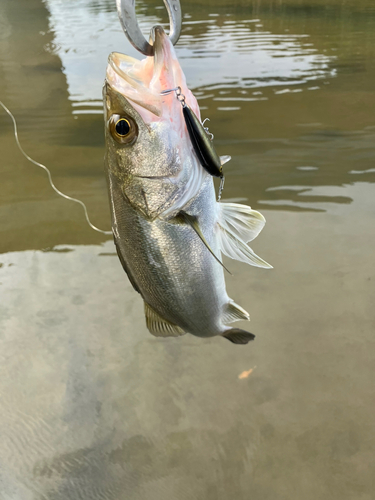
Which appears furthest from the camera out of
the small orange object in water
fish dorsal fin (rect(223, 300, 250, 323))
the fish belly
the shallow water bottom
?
the small orange object in water

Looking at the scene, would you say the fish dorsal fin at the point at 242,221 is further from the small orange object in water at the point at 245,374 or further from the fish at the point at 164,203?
the small orange object in water at the point at 245,374

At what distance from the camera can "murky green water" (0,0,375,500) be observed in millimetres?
1786

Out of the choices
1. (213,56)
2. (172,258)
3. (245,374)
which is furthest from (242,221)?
(213,56)

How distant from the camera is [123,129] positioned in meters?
0.98

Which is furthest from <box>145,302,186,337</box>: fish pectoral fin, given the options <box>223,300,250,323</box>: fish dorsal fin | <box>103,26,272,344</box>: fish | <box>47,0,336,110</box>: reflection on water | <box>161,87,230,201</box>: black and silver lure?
<box>47,0,336,110</box>: reflection on water

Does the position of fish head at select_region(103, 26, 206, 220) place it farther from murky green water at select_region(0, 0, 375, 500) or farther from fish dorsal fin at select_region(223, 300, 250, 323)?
murky green water at select_region(0, 0, 375, 500)

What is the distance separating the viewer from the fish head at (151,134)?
3.07ft

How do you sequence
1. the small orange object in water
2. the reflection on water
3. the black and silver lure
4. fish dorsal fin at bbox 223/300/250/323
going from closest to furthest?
the black and silver lure < fish dorsal fin at bbox 223/300/250/323 < the small orange object in water < the reflection on water

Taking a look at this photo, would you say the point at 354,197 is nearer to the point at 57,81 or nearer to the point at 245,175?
the point at 245,175

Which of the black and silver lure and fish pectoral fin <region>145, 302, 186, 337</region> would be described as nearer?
the black and silver lure

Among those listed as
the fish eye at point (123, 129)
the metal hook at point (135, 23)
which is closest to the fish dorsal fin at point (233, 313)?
the fish eye at point (123, 129)

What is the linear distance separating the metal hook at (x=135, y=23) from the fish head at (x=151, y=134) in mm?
29

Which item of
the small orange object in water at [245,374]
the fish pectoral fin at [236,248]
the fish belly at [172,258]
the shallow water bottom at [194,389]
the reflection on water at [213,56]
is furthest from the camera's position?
the reflection on water at [213,56]

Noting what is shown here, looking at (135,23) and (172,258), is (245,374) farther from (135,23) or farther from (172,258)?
(135,23)
